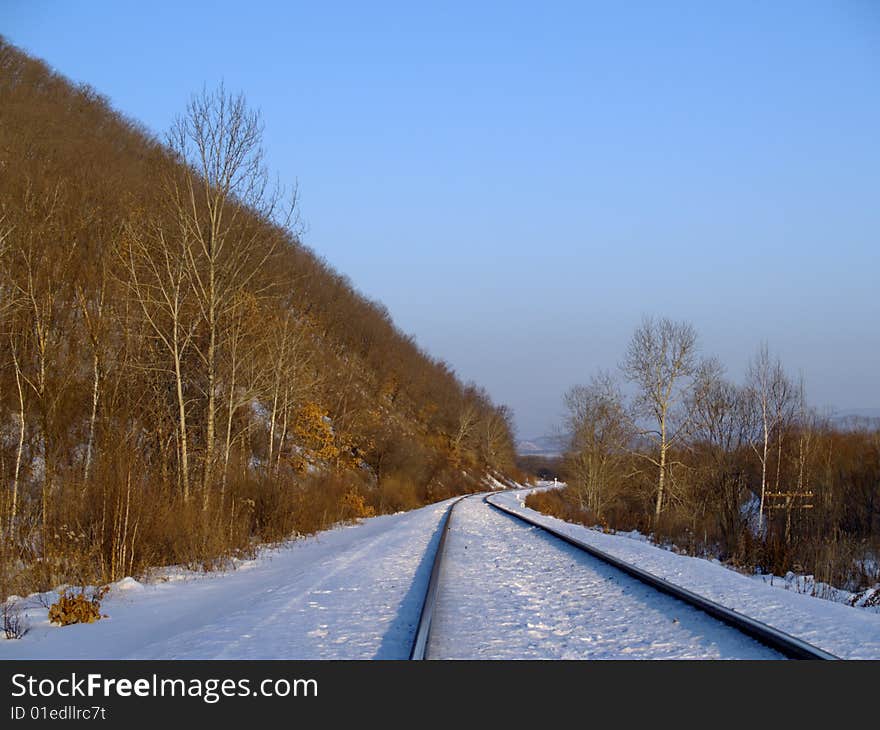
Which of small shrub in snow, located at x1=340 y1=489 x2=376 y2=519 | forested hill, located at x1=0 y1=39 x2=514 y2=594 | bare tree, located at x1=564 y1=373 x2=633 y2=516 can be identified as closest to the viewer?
forested hill, located at x1=0 y1=39 x2=514 y2=594

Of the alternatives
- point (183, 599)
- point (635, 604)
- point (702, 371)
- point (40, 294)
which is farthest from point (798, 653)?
point (702, 371)

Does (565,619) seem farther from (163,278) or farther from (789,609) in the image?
(163,278)

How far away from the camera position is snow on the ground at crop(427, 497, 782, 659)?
5145 mm

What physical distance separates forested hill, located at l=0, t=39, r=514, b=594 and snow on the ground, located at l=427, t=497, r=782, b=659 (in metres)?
5.61

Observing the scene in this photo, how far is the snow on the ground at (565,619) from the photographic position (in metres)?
5.14

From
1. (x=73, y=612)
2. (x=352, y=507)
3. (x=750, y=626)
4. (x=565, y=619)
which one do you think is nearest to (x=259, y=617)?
(x=73, y=612)

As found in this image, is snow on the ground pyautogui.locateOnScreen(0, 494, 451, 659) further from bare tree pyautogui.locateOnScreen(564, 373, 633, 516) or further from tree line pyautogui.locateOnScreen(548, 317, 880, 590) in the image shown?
bare tree pyautogui.locateOnScreen(564, 373, 633, 516)

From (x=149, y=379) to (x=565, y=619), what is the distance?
15.8 metres

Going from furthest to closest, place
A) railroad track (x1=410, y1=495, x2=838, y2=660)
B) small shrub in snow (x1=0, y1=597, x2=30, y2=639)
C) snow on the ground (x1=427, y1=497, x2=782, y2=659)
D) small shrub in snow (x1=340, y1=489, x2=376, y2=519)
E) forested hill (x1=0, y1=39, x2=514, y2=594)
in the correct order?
1. small shrub in snow (x1=340, y1=489, x2=376, y2=519)
2. forested hill (x1=0, y1=39, x2=514, y2=594)
3. small shrub in snow (x1=0, y1=597, x2=30, y2=639)
4. snow on the ground (x1=427, y1=497, x2=782, y2=659)
5. railroad track (x1=410, y1=495, x2=838, y2=660)

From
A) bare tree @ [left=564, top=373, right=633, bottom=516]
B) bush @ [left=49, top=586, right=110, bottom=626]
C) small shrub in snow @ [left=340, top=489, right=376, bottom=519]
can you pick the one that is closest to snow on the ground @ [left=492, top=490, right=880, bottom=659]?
bush @ [left=49, top=586, right=110, bottom=626]

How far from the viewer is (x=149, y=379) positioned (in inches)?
734

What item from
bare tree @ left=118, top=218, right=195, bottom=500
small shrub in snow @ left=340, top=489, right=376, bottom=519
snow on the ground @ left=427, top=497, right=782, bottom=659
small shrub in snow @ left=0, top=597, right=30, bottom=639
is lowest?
small shrub in snow @ left=340, top=489, right=376, bottom=519

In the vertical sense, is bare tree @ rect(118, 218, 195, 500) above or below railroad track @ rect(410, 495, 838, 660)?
above
